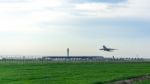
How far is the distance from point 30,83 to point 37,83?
76 cm

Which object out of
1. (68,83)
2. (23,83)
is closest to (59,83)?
(68,83)

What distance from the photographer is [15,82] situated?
1495 inches

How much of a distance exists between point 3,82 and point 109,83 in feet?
31.0

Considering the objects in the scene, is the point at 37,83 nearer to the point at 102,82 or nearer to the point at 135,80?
the point at 102,82

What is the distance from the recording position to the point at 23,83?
122 ft

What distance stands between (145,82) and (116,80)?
2929 mm

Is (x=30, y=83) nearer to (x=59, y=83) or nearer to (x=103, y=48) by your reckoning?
(x=59, y=83)

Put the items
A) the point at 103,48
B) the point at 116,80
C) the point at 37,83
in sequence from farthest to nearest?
the point at 103,48
the point at 116,80
the point at 37,83

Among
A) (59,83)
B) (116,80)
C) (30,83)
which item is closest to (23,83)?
(30,83)

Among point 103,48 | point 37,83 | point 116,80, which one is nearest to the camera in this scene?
point 37,83

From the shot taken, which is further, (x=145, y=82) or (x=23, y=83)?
(x=145, y=82)

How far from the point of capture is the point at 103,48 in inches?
5896

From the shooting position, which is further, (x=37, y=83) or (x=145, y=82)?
(x=145, y=82)

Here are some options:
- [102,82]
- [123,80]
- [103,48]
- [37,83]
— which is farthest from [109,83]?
[103,48]
